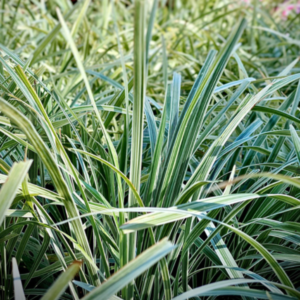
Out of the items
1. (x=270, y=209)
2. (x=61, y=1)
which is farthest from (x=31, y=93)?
(x=61, y=1)

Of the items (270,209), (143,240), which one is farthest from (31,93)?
(270,209)

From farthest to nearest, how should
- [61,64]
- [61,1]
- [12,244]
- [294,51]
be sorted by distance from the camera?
[61,1], [294,51], [61,64], [12,244]

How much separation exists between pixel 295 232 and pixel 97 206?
36 cm

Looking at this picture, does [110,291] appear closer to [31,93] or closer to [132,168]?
[132,168]

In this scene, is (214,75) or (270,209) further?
(270,209)

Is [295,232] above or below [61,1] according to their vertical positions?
below

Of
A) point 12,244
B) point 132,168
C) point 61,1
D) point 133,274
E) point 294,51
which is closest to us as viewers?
point 133,274

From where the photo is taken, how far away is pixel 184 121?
0.60 meters

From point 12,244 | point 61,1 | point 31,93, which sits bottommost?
point 12,244

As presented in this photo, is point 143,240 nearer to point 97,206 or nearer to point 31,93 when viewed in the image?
point 97,206

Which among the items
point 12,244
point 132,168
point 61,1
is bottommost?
point 12,244

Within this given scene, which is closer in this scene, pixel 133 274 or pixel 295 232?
pixel 133 274

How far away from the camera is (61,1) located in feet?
7.45

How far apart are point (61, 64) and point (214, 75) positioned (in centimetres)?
110
